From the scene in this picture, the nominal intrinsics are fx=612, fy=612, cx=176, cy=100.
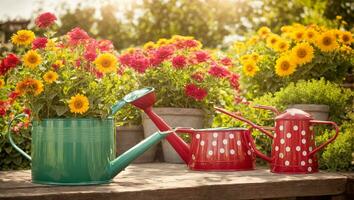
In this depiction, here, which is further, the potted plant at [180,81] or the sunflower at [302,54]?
→ the sunflower at [302,54]

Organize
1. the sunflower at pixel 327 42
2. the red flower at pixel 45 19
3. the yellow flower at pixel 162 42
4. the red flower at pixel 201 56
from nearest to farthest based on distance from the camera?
the red flower at pixel 45 19, the red flower at pixel 201 56, the yellow flower at pixel 162 42, the sunflower at pixel 327 42

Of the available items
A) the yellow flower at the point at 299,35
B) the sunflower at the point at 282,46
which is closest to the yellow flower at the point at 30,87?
the sunflower at the point at 282,46

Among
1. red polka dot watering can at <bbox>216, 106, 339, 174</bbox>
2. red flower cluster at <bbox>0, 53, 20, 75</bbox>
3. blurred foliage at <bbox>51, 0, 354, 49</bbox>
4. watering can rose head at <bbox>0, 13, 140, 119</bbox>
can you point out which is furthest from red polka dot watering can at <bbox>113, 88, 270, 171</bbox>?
blurred foliage at <bbox>51, 0, 354, 49</bbox>

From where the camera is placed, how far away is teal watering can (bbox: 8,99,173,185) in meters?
2.00

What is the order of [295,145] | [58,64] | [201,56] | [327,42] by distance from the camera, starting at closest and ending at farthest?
[58,64] → [295,145] → [201,56] → [327,42]

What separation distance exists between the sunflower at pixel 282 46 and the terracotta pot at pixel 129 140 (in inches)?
41.9

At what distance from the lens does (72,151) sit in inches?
79.0

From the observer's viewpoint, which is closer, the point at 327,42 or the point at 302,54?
the point at 302,54

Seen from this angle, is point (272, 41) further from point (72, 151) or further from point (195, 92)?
point (72, 151)

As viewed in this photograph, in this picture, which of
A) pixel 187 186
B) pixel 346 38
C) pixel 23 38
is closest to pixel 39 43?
pixel 23 38

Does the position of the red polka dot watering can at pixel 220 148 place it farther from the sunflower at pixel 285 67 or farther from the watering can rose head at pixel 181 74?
the sunflower at pixel 285 67

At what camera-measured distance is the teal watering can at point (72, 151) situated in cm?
200

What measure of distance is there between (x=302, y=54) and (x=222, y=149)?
1179 millimetres

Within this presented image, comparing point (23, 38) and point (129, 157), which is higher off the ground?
point (23, 38)
